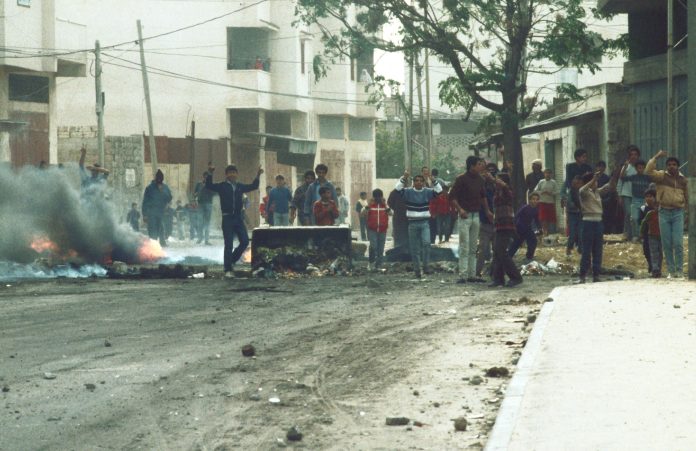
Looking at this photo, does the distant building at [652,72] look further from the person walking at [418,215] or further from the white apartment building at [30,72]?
the white apartment building at [30,72]

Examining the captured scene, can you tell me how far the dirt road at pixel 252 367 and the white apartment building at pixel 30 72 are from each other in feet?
70.3

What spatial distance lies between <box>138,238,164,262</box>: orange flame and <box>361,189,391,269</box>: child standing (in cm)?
455

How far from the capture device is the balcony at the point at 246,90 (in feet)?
185

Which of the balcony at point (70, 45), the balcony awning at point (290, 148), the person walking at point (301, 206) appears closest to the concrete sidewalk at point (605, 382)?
the person walking at point (301, 206)

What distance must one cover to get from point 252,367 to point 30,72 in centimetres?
3056

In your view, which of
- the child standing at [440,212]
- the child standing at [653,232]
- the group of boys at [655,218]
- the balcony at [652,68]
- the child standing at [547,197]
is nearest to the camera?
the group of boys at [655,218]

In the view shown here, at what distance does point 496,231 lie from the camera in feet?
56.7

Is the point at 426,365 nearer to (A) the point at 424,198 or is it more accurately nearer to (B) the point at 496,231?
(B) the point at 496,231

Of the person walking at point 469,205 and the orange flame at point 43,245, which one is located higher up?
the person walking at point 469,205

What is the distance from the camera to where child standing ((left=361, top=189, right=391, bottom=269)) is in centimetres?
2148

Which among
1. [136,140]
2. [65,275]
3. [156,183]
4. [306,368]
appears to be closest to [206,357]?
[306,368]

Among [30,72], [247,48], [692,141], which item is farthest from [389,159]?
[692,141]

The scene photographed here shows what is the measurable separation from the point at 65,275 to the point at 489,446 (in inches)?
595

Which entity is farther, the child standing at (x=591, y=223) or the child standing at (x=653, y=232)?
the child standing at (x=653, y=232)
